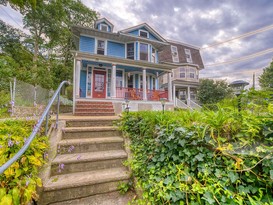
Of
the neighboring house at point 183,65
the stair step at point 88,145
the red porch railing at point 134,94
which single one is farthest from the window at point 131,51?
the stair step at point 88,145

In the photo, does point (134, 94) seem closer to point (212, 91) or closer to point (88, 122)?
point (88, 122)

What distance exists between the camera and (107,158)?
2.14m

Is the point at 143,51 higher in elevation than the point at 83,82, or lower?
higher

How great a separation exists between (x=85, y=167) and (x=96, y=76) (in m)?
9.19

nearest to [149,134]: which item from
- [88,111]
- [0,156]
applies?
[0,156]

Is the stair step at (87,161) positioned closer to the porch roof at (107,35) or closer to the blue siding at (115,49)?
the blue siding at (115,49)

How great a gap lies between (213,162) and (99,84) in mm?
Answer: 10188

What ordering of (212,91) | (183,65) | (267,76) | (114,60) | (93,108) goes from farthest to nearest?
(267,76), (183,65), (212,91), (114,60), (93,108)

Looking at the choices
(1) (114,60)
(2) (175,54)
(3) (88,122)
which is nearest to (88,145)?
(3) (88,122)

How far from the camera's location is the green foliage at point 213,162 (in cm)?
104

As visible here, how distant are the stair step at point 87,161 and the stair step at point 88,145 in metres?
0.10

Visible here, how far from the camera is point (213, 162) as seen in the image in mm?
1238

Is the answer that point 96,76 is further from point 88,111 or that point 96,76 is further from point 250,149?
point 250,149

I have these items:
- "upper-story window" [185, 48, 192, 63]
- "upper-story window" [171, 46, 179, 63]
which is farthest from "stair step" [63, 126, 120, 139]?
"upper-story window" [185, 48, 192, 63]
